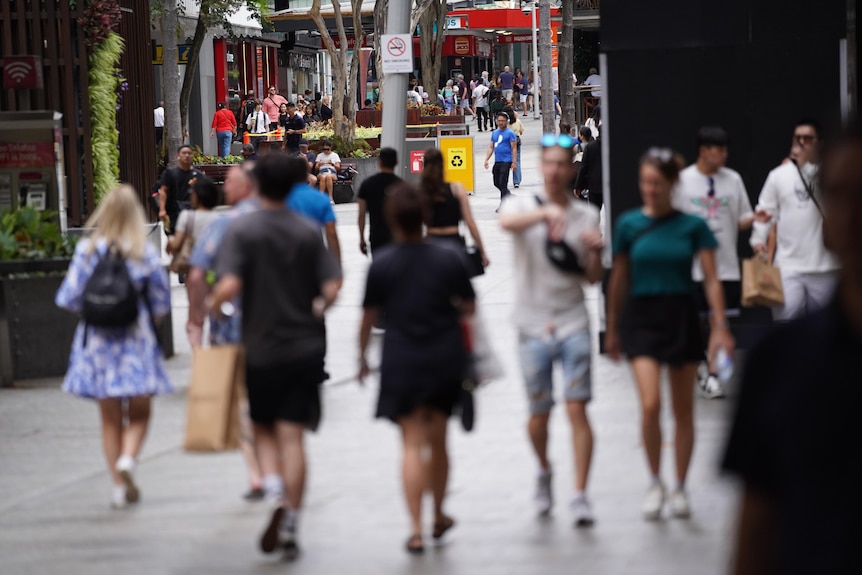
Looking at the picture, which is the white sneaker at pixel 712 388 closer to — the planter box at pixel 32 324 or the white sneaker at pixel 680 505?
the white sneaker at pixel 680 505

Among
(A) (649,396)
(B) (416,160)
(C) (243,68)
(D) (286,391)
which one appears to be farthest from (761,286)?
(C) (243,68)

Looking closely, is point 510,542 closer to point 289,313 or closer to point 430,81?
point 289,313

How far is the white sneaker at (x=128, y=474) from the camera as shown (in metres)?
7.64

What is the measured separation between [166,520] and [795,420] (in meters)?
5.36

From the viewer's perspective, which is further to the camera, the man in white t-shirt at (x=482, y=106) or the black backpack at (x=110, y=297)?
the man in white t-shirt at (x=482, y=106)

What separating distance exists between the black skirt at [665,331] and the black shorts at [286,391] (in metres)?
1.48

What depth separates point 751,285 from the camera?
30.4 feet

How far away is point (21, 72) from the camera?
1577cm

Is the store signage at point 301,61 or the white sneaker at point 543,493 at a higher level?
the store signage at point 301,61

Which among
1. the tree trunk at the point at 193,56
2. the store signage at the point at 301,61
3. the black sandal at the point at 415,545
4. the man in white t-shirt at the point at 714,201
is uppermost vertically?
the store signage at the point at 301,61

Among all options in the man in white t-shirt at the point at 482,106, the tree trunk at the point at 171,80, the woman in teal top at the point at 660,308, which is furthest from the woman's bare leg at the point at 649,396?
the man in white t-shirt at the point at 482,106

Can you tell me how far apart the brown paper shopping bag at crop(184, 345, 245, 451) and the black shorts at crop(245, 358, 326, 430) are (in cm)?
8

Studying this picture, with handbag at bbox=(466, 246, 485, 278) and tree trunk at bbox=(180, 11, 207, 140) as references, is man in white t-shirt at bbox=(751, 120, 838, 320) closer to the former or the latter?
handbag at bbox=(466, 246, 485, 278)

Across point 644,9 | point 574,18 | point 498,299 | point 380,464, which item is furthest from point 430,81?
point 380,464
